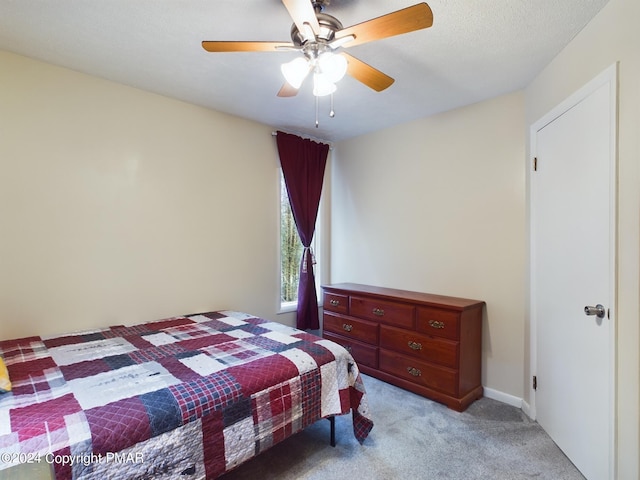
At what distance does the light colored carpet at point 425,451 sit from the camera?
1.81 m

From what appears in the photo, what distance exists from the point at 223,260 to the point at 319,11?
2.24 m

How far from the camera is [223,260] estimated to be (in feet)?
10.2

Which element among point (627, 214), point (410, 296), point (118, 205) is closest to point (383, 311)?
point (410, 296)

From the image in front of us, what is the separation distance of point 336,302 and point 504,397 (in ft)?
5.43

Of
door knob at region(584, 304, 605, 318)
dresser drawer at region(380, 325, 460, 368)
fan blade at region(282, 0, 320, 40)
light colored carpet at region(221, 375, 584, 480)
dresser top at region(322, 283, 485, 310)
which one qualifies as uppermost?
fan blade at region(282, 0, 320, 40)

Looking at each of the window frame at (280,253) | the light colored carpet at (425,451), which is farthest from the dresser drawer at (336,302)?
the light colored carpet at (425,451)

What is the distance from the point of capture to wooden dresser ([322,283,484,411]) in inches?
99.1

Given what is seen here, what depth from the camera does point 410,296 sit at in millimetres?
2906

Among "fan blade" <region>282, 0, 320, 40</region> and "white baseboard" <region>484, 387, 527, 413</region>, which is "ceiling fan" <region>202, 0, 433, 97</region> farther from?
"white baseboard" <region>484, 387, 527, 413</region>

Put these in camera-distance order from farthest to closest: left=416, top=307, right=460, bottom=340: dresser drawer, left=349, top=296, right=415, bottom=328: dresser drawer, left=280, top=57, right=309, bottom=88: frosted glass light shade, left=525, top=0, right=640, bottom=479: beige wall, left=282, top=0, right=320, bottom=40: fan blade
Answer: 1. left=349, top=296, right=415, bottom=328: dresser drawer
2. left=416, top=307, right=460, bottom=340: dresser drawer
3. left=280, top=57, right=309, bottom=88: frosted glass light shade
4. left=525, top=0, right=640, bottom=479: beige wall
5. left=282, top=0, right=320, bottom=40: fan blade

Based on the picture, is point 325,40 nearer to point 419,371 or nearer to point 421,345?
point 421,345

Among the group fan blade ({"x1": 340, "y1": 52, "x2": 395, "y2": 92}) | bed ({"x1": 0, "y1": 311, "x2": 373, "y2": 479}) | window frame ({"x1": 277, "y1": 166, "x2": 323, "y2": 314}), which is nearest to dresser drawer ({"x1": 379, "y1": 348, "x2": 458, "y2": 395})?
bed ({"x1": 0, "y1": 311, "x2": 373, "y2": 479})

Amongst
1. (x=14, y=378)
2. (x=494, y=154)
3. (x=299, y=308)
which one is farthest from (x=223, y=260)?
(x=494, y=154)

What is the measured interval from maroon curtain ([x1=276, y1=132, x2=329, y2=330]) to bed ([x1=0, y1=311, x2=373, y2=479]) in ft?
4.26
